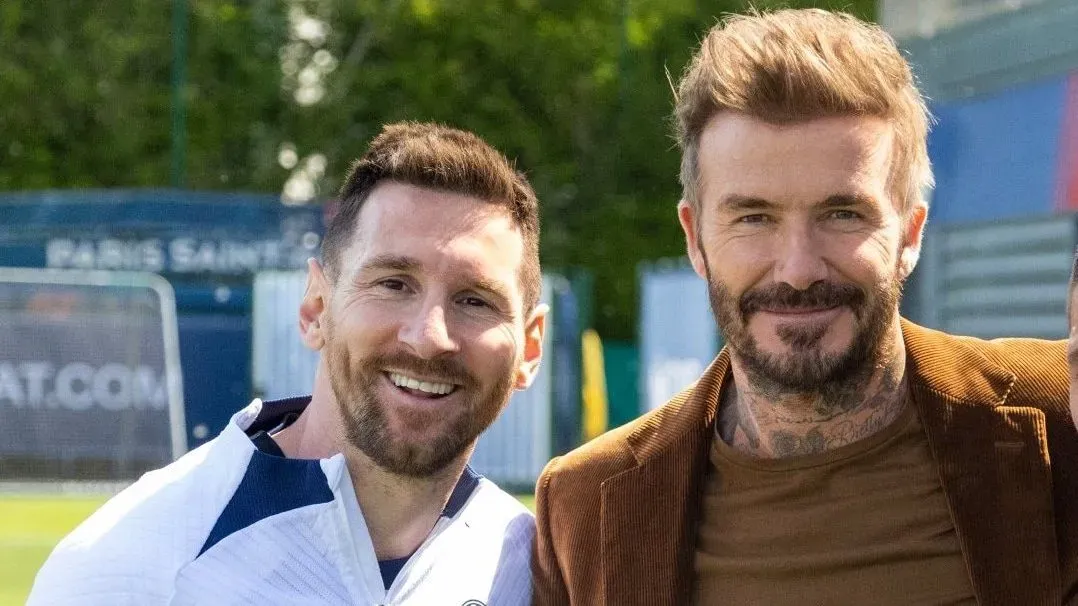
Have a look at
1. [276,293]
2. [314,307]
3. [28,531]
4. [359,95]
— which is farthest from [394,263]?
[359,95]

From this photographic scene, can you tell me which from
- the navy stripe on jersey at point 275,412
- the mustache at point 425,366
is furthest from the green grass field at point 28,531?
the mustache at point 425,366

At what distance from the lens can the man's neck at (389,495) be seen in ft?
11.1

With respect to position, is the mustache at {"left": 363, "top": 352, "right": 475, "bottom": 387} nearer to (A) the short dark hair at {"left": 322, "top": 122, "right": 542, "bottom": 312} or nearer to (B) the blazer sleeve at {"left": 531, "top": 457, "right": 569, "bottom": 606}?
(A) the short dark hair at {"left": 322, "top": 122, "right": 542, "bottom": 312}

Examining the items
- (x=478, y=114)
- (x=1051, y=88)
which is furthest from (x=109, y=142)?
(x=1051, y=88)

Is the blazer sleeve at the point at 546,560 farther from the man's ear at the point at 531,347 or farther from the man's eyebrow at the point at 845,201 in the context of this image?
the man's eyebrow at the point at 845,201

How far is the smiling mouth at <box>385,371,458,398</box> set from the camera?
3.34 metres

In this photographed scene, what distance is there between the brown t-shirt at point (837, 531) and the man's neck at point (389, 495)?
0.53 meters

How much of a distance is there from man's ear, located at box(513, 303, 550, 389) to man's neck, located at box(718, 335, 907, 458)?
449 millimetres

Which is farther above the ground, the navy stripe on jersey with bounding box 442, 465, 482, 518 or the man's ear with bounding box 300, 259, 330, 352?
the man's ear with bounding box 300, 259, 330, 352

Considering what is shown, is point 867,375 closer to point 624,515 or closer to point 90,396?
point 624,515

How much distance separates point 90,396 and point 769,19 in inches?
324

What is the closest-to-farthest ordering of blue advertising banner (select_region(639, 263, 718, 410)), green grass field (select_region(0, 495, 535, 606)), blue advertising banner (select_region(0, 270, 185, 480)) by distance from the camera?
green grass field (select_region(0, 495, 535, 606))
blue advertising banner (select_region(0, 270, 185, 480))
blue advertising banner (select_region(639, 263, 718, 410))

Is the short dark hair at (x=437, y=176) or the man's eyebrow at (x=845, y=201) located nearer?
the man's eyebrow at (x=845, y=201)

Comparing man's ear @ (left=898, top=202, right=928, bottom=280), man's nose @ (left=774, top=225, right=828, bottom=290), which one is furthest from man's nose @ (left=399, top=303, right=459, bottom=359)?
man's ear @ (left=898, top=202, right=928, bottom=280)
